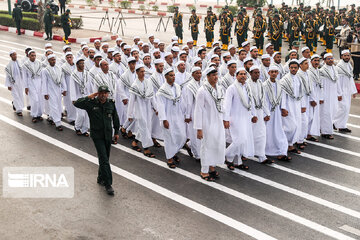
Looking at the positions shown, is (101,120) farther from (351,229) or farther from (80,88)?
(351,229)

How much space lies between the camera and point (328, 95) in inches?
441

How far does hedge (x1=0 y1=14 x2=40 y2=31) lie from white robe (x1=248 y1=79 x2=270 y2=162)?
2302cm

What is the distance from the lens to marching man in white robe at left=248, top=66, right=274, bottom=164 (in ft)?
30.0

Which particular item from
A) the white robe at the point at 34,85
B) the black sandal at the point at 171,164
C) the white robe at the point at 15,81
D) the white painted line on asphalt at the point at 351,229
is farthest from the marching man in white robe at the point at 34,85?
the white painted line on asphalt at the point at 351,229

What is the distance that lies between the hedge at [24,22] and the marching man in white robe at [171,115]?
22.3 metres

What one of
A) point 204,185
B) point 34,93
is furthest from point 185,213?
point 34,93

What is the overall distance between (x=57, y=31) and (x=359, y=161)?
2383 centimetres

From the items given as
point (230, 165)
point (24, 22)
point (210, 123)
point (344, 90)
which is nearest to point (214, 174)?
point (230, 165)

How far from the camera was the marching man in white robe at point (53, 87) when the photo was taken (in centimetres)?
1165

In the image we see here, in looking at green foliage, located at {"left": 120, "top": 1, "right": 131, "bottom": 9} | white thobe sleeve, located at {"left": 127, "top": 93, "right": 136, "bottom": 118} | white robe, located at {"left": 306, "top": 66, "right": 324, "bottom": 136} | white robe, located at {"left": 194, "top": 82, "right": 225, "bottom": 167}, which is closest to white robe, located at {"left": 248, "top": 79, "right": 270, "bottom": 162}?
white robe, located at {"left": 194, "top": 82, "right": 225, "bottom": 167}

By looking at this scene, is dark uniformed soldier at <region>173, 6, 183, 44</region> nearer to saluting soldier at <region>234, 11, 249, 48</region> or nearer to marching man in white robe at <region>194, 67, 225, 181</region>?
saluting soldier at <region>234, 11, 249, 48</region>

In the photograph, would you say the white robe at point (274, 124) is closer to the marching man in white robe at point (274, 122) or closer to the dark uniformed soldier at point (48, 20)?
the marching man in white robe at point (274, 122)

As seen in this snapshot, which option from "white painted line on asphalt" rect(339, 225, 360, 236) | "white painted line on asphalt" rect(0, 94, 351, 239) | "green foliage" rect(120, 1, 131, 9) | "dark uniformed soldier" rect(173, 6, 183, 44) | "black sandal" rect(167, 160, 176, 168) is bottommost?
"white painted line on asphalt" rect(339, 225, 360, 236)

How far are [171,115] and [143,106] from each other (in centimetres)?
78
